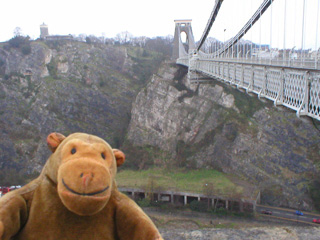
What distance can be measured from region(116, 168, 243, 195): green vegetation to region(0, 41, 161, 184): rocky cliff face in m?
5.50

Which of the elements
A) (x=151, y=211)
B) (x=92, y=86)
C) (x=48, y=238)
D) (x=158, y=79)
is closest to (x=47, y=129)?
(x=92, y=86)

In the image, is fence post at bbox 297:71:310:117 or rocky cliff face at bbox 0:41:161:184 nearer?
fence post at bbox 297:71:310:117

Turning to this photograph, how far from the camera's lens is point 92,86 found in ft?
91.4

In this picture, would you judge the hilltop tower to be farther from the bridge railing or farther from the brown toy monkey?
the brown toy monkey

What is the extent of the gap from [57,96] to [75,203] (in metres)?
25.4

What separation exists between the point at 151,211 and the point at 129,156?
281 inches

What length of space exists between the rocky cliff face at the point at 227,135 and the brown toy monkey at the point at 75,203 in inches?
592

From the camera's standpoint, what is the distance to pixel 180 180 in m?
19.0

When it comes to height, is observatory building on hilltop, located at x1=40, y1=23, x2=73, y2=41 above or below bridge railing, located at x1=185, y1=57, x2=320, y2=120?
above

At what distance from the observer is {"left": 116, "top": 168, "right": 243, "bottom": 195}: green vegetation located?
1708 centimetres

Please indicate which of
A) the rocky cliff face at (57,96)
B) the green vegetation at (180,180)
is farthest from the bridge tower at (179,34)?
the green vegetation at (180,180)

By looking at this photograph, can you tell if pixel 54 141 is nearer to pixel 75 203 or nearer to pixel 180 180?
pixel 75 203

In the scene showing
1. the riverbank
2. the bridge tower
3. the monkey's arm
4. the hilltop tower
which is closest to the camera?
the monkey's arm

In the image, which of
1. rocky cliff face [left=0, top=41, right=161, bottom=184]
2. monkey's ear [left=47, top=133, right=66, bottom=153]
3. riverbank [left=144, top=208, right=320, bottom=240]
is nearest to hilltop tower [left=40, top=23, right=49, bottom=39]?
rocky cliff face [left=0, top=41, right=161, bottom=184]
